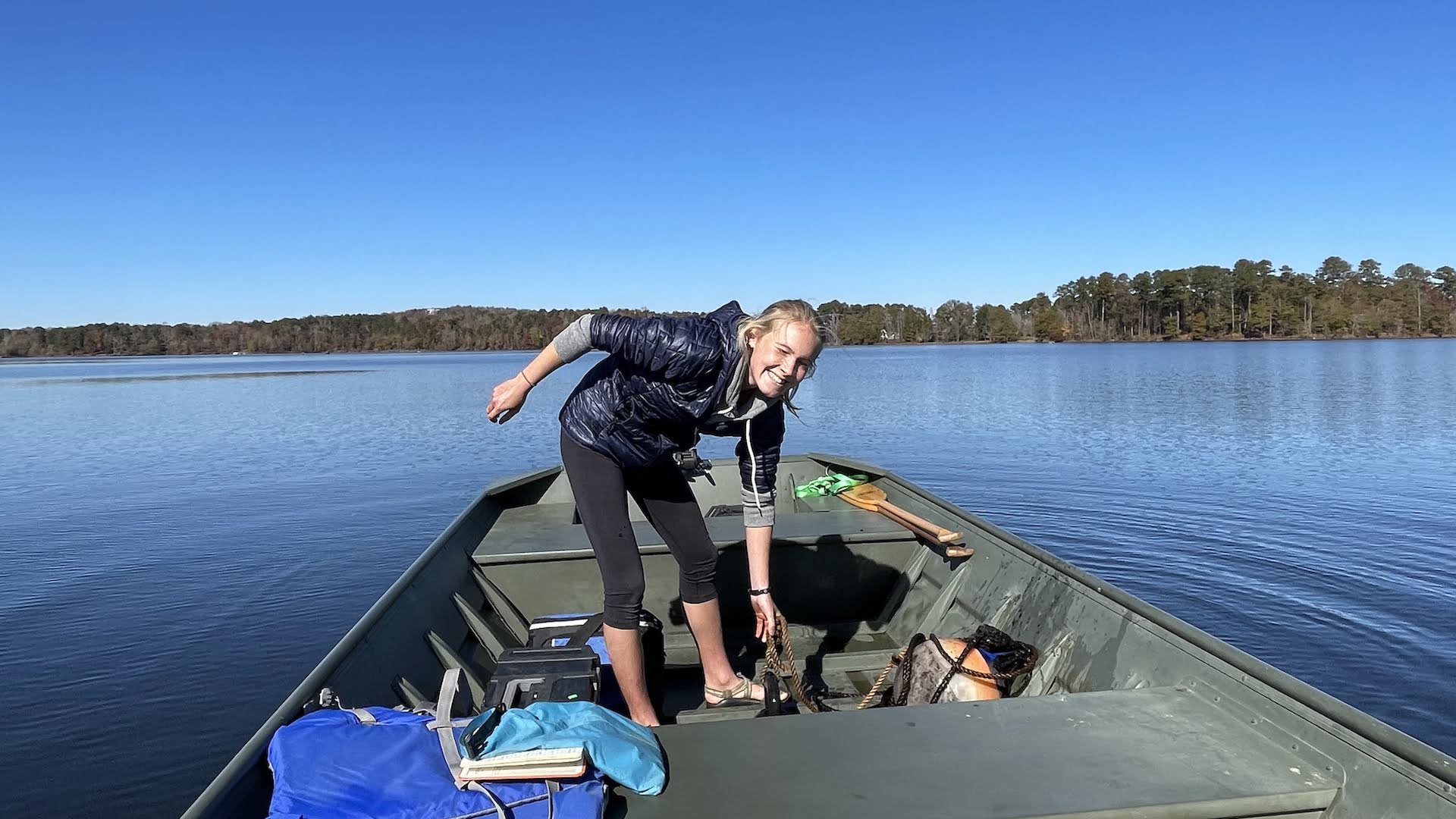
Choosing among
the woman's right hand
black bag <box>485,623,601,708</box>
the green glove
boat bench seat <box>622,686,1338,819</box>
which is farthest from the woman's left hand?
the green glove

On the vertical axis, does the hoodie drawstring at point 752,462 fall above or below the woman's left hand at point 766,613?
above

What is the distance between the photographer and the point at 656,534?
5441 mm

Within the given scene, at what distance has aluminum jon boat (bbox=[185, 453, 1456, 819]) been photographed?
7.00 ft

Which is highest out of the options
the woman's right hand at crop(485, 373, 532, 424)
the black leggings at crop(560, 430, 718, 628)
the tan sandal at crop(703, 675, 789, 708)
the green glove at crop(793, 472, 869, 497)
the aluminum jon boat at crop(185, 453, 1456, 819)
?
the woman's right hand at crop(485, 373, 532, 424)

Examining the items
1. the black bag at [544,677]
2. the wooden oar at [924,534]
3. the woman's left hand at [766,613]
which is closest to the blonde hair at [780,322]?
the woman's left hand at [766,613]

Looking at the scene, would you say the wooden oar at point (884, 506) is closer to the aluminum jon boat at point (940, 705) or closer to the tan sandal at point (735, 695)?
the aluminum jon boat at point (940, 705)

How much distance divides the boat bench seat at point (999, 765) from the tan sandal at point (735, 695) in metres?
0.92

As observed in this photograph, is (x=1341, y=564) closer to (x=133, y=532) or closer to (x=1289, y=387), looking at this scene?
A: (x=133, y=532)

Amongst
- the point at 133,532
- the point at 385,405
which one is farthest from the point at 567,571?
the point at 385,405

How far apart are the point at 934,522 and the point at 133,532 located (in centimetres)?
1061

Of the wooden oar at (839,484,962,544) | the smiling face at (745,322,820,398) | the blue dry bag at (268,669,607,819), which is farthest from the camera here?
the wooden oar at (839,484,962,544)

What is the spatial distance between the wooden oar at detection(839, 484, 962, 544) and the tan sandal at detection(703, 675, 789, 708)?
165cm

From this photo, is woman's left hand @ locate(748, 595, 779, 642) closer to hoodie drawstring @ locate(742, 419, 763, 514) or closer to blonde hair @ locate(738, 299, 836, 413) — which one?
hoodie drawstring @ locate(742, 419, 763, 514)

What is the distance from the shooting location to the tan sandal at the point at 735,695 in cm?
354
